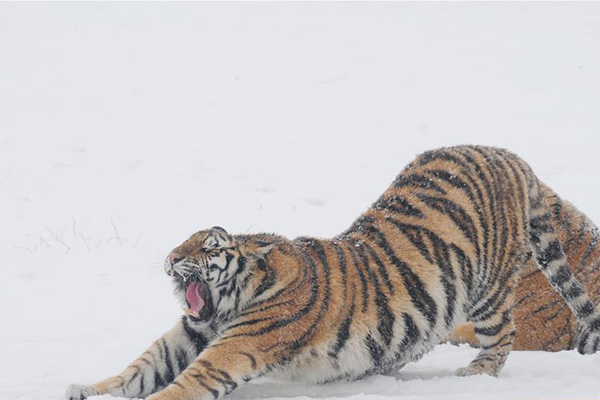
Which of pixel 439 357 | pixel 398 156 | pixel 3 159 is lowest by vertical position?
pixel 439 357

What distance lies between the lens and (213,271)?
463cm

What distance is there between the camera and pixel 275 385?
15.2 feet

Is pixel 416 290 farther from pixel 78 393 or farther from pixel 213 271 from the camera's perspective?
pixel 78 393

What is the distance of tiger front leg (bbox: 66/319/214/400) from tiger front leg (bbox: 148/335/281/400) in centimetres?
36

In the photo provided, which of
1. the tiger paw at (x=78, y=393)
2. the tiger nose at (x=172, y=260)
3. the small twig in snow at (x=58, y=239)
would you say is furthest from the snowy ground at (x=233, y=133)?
the tiger nose at (x=172, y=260)

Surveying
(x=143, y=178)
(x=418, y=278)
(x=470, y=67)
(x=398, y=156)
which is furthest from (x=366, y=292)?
(x=470, y=67)

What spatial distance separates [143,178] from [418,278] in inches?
262

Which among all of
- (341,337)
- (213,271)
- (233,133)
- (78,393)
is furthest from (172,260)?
(233,133)

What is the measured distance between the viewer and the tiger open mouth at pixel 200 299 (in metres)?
4.68

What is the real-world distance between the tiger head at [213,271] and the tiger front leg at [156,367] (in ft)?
0.50

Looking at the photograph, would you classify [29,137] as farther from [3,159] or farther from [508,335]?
[508,335]

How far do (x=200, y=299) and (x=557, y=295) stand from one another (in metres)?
2.35

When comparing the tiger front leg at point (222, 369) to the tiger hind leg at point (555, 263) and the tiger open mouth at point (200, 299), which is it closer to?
the tiger open mouth at point (200, 299)

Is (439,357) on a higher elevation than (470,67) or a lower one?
lower
